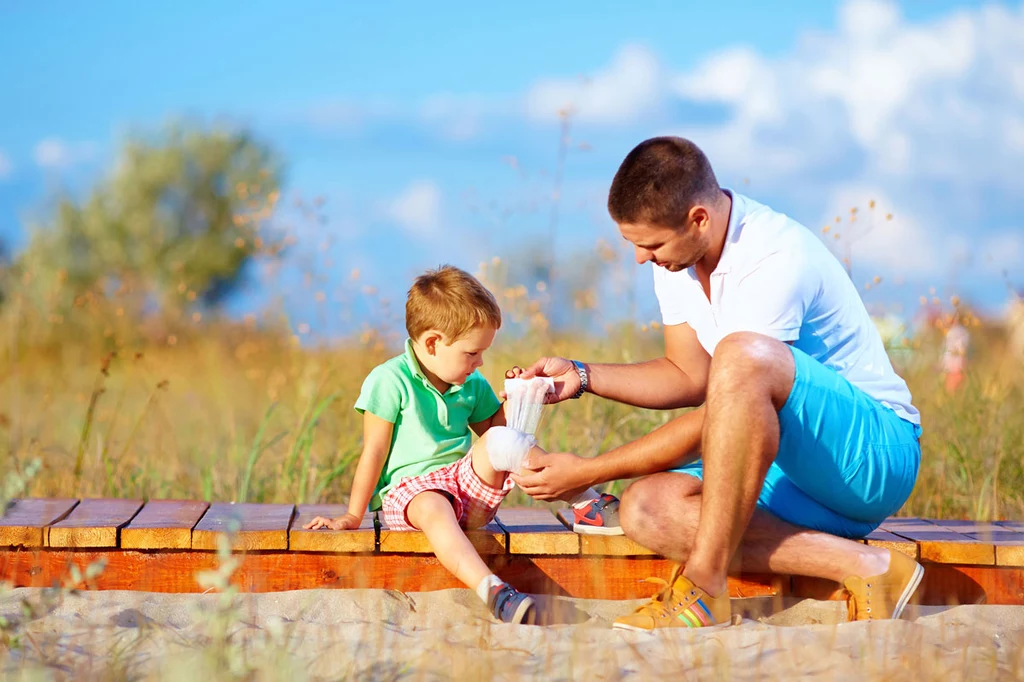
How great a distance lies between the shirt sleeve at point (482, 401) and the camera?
3.40m

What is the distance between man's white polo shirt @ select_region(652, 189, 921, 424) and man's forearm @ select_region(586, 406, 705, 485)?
266 millimetres

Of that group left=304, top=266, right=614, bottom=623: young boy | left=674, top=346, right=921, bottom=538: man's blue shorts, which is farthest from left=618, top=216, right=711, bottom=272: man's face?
left=304, top=266, right=614, bottom=623: young boy

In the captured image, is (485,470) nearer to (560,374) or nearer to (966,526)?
(560,374)

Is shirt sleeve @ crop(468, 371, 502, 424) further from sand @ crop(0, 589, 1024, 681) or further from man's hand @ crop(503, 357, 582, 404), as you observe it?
sand @ crop(0, 589, 1024, 681)

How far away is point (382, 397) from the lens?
126 inches

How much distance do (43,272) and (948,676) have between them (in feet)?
67.0

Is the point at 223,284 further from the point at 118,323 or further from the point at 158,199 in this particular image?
the point at 118,323

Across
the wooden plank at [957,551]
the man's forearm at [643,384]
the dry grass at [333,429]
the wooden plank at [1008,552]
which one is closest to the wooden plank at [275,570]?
the wooden plank at [957,551]

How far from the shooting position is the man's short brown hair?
285 cm

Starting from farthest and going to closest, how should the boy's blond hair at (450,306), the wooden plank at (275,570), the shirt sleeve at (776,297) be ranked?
the boy's blond hair at (450,306) < the wooden plank at (275,570) < the shirt sleeve at (776,297)

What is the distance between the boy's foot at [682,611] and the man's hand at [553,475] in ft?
1.28

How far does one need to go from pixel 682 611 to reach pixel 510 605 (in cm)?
46

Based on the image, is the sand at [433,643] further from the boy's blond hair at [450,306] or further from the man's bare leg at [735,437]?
the boy's blond hair at [450,306]

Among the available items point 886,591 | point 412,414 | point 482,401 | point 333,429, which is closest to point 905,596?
point 886,591
